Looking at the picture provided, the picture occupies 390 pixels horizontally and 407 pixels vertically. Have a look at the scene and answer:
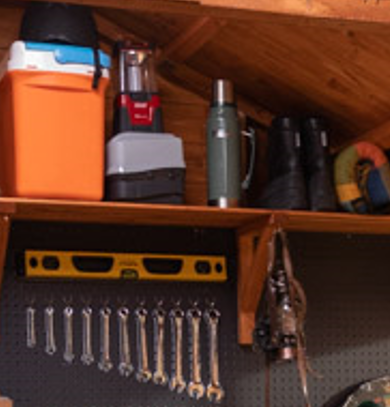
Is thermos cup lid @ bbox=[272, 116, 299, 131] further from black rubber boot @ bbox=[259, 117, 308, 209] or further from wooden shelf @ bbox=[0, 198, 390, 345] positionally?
wooden shelf @ bbox=[0, 198, 390, 345]

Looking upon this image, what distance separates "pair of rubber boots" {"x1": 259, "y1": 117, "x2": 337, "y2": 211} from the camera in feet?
11.9

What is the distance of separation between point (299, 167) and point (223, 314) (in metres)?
0.62

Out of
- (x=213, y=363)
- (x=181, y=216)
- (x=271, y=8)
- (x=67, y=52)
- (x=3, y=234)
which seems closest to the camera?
(x=271, y=8)

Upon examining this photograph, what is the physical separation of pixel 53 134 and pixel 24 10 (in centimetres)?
58

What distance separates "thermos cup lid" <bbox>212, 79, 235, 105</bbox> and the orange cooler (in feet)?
1.60

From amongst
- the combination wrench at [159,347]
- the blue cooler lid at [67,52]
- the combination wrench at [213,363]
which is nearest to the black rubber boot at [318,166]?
the combination wrench at [213,363]

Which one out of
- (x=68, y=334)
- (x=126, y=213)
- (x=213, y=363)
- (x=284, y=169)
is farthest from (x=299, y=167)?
(x=68, y=334)

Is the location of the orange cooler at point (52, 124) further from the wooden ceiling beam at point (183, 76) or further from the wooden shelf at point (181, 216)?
the wooden ceiling beam at point (183, 76)

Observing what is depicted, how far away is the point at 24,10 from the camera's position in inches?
143

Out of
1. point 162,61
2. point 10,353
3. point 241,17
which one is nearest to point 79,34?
point 162,61

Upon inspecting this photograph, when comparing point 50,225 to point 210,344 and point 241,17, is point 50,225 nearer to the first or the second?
point 210,344

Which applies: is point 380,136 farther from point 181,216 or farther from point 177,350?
point 177,350

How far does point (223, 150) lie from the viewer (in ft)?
11.8

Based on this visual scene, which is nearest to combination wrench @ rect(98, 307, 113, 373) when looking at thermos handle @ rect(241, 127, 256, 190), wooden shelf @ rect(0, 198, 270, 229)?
wooden shelf @ rect(0, 198, 270, 229)
